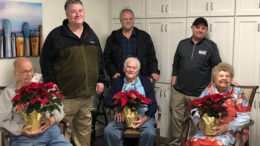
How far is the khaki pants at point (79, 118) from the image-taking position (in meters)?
3.22

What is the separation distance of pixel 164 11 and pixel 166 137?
172 centimetres

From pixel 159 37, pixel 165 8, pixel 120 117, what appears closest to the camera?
pixel 120 117

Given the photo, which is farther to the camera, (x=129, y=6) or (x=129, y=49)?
(x=129, y=6)

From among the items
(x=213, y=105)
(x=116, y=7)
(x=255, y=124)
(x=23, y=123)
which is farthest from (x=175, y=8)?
(x=23, y=123)

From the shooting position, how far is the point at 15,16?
320 centimetres

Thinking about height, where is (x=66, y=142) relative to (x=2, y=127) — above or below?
below

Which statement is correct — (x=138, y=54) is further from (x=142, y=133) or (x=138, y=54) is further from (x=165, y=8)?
(x=142, y=133)

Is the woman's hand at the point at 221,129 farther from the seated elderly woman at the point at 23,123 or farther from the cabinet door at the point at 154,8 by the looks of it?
the cabinet door at the point at 154,8

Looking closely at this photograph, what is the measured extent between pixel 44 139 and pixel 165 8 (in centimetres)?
234

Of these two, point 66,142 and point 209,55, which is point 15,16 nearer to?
point 66,142

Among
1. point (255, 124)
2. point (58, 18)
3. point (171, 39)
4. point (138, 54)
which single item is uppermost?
point (58, 18)

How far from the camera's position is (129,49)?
3934mm

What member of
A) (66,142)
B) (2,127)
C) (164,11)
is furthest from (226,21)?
(2,127)

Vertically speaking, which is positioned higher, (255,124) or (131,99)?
(131,99)
